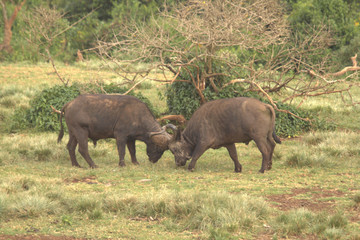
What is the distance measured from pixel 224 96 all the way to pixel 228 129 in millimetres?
4586

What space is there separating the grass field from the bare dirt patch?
Result: 16 mm

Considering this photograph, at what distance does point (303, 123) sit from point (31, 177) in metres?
9.28

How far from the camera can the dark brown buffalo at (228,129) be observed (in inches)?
428

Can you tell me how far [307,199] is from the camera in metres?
8.72

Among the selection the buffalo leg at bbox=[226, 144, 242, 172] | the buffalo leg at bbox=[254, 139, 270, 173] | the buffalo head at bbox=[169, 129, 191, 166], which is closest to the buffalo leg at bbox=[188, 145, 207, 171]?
the buffalo head at bbox=[169, 129, 191, 166]

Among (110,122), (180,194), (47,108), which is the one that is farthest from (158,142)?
(47,108)

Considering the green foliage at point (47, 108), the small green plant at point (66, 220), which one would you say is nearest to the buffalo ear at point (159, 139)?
the green foliage at point (47, 108)

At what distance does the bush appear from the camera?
15.6 meters

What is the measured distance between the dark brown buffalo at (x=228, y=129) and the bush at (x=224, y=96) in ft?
12.7

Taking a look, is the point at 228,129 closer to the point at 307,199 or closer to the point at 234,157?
the point at 234,157

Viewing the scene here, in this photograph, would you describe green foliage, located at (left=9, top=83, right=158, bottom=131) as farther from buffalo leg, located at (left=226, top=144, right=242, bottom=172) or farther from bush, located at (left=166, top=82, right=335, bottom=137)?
buffalo leg, located at (left=226, top=144, right=242, bottom=172)

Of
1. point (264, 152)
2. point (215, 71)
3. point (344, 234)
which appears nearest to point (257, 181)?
point (264, 152)

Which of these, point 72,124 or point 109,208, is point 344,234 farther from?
point 72,124

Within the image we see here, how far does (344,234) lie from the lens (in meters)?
6.92
